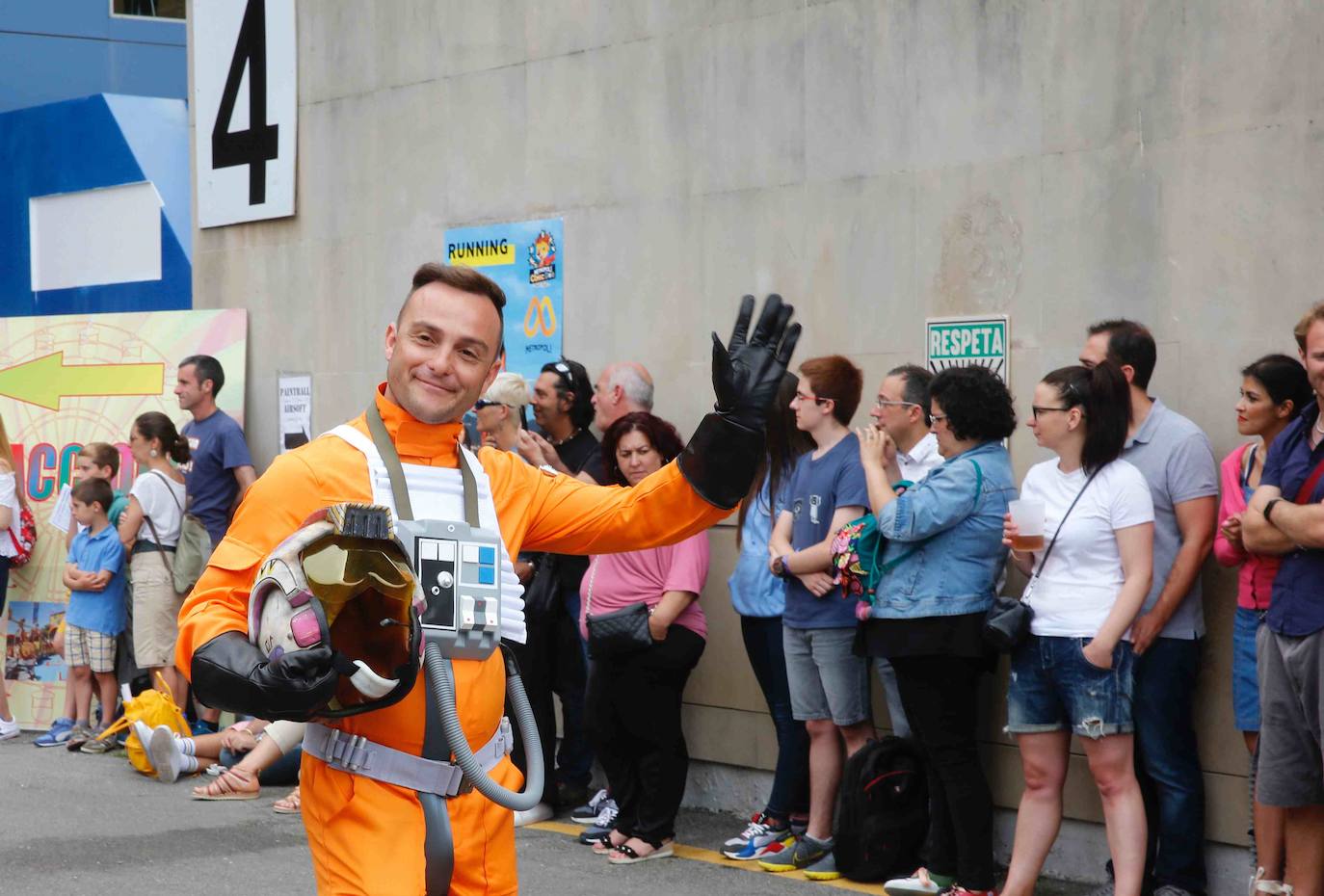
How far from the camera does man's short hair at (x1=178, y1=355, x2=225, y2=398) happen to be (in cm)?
1036

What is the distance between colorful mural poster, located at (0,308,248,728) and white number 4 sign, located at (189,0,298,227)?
2.65 ft

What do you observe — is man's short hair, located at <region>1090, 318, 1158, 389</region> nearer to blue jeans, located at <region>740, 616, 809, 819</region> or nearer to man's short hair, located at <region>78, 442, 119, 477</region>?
blue jeans, located at <region>740, 616, 809, 819</region>

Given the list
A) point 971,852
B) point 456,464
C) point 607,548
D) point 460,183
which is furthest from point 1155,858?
point 460,183

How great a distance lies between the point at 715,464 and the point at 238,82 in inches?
327

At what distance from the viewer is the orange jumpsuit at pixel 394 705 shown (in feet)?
11.1

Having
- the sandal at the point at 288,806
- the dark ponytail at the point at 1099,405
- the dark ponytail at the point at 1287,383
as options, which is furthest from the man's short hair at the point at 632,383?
the dark ponytail at the point at 1287,383

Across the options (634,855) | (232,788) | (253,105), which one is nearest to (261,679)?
(634,855)

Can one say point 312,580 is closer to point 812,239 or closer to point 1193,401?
point 1193,401

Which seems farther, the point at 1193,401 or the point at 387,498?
the point at 1193,401

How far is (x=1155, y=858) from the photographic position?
20.8ft

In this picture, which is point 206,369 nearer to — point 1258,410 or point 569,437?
point 569,437

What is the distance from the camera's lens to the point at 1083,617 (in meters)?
5.98

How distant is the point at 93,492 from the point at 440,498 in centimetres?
717

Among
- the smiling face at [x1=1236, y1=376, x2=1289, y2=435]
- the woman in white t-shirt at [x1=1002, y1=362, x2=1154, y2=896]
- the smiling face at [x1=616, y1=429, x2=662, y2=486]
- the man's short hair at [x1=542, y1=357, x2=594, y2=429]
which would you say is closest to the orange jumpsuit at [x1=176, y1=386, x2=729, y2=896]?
the woman in white t-shirt at [x1=1002, y1=362, x2=1154, y2=896]
